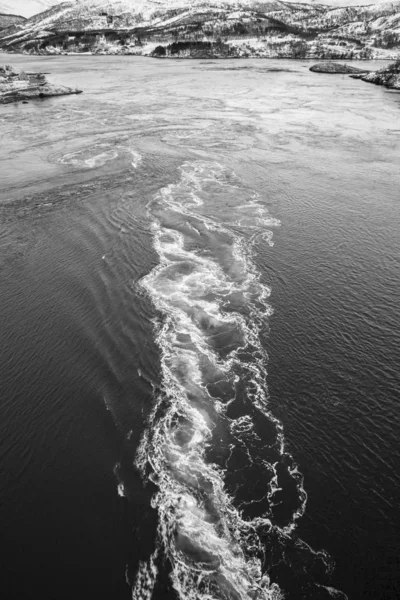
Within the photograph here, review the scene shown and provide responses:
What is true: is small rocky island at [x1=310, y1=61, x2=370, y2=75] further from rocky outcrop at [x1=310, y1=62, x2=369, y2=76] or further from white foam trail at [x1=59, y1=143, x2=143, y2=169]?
white foam trail at [x1=59, y1=143, x2=143, y2=169]

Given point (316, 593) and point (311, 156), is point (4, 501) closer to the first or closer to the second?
point (316, 593)

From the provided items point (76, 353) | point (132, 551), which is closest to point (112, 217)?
point (76, 353)

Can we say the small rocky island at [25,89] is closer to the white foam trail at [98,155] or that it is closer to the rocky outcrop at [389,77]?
the white foam trail at [98,155]

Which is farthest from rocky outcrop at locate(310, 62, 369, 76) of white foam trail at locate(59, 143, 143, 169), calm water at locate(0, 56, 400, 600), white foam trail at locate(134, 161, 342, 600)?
white foam trail at locate(134, 161, 342, 600)

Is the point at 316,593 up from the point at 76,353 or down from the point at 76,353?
down

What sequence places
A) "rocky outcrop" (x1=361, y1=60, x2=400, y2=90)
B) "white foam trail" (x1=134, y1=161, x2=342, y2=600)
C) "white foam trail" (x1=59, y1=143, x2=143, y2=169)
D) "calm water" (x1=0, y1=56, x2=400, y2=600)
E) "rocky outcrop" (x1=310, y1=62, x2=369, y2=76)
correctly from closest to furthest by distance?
"white foam trail" (x1=134, y1=161, x2=342, y2=600) < "calm water" (x1=0, y1=56, x2=400, y2=600) < "white foam trail" (x1=59, y1=143, x2=143, y2=169) < "rocky outcrop" (x1=361, y1=60, x2=400, y2=90) < "rocky outcrop" (x1=310, y1=62, x2=369, y2=76)

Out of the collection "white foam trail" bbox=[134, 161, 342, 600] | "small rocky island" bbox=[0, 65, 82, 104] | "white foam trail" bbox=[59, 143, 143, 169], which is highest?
"small rocky island" bbox=[0, 65, 82, 104]
